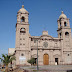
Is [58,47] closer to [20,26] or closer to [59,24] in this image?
[59,24]

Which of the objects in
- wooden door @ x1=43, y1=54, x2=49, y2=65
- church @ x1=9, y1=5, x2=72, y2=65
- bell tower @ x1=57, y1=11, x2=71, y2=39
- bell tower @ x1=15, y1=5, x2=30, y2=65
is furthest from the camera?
bell tower @ x1=57, y1=11, x2=71, y2=39

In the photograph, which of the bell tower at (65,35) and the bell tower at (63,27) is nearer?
the bell tower at (65,35)

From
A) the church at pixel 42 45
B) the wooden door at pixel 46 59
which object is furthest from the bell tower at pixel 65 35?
the wooden door at pixel 46 59

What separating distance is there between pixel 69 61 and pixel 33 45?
543 inches

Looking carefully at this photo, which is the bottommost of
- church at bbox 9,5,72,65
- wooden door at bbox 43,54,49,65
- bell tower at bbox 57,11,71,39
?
wooden door at bbox 43,54,49,65

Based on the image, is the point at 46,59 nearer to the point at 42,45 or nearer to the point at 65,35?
the point at 42,45

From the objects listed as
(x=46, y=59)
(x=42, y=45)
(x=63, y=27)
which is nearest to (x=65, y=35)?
(x=63, y=27)

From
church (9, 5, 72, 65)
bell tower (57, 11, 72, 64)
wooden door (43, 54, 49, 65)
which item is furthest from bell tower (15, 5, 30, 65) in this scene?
bell tower (57, 11, 72, 64)

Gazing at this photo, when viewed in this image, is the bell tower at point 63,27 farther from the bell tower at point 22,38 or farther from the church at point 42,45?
the bell tower at point 22,38

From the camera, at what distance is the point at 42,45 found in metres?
49.4

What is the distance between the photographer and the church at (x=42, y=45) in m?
46.5

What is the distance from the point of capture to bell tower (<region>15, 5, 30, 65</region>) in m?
45.7

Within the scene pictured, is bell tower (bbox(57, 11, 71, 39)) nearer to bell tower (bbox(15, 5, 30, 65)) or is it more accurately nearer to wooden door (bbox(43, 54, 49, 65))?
wooden door (bbox(43, 54, 49, 65))

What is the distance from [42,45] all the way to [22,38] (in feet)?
24.7
